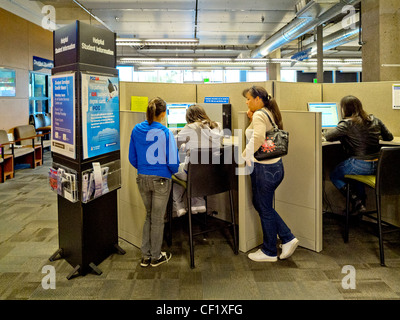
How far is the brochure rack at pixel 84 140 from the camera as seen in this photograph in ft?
6.73

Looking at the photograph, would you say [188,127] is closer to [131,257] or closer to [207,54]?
[131,257]

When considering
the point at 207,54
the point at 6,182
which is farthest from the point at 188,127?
the point at 207,54

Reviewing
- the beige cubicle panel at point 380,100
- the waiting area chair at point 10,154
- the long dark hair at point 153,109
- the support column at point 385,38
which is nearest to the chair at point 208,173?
the long dark hair at point 153,109

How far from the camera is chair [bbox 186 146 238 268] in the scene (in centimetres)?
232

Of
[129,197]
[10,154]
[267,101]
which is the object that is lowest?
[129,197]

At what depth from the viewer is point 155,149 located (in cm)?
222

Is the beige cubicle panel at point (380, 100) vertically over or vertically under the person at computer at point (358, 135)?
over

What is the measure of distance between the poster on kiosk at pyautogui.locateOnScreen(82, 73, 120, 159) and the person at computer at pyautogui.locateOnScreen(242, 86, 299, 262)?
0.97 m

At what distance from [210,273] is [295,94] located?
2.05 metres

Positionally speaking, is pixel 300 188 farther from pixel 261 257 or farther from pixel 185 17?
pixel 185 17

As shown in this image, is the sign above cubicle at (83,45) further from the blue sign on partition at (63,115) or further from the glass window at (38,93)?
the glass window at (38,93)

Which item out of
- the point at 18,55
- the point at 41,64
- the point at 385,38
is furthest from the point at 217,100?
the point at 41,64

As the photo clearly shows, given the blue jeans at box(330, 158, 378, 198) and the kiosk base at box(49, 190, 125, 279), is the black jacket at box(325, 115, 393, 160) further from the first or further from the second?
the kiosk base at box(49, 190, 125, 279)

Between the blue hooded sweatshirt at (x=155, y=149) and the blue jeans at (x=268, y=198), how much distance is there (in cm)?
62
